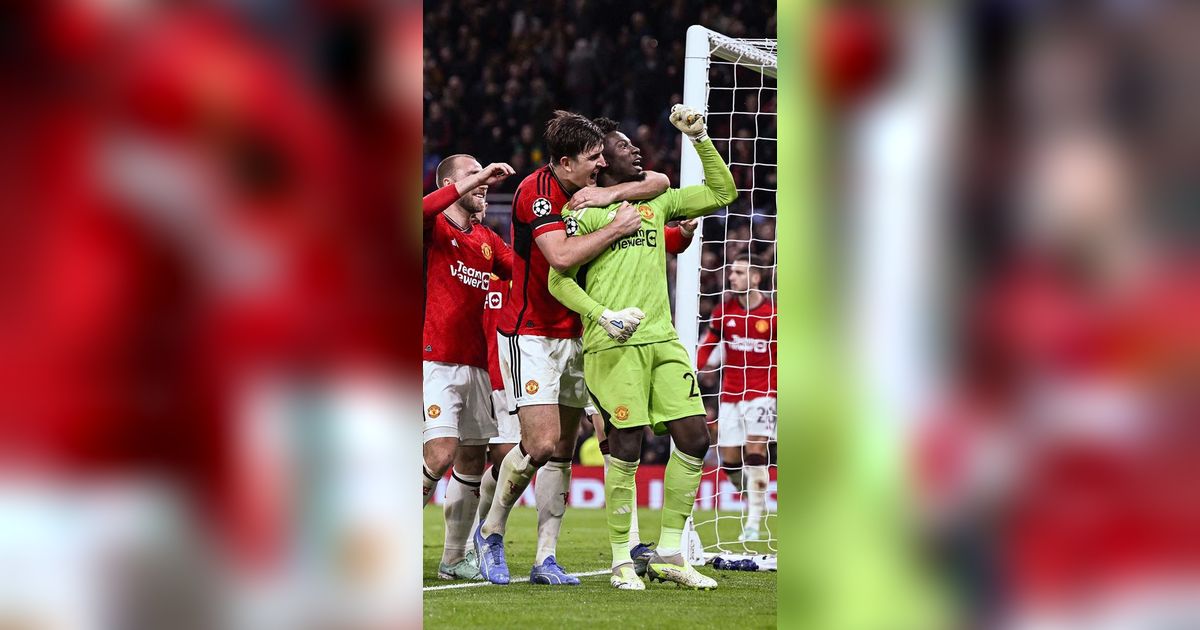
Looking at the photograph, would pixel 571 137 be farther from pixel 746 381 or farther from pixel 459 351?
pixel 746 381

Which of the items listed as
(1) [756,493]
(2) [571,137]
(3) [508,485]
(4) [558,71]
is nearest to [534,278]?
(2) [571,137]

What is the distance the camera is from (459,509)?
574 centimetres

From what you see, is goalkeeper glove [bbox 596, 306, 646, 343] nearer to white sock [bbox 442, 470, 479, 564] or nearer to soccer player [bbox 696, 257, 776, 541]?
white sock [bbox 442, 470, 479, 564]

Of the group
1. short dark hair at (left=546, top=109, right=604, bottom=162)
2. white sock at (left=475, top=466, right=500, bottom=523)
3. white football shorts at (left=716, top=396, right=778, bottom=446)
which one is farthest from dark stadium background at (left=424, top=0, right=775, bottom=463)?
short dark hair at (left=546, top=109, right=604, bottom=162)

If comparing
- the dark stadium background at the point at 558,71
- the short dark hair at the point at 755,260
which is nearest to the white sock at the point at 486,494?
the short dark hair at the point at 755,260

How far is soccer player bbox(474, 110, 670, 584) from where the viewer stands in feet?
17.3

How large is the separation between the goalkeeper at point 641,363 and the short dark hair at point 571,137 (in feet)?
1.20

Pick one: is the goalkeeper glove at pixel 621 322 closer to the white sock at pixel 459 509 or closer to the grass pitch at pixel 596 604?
the grass pitch at pixel 596 604

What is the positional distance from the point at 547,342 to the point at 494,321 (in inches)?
43.3
